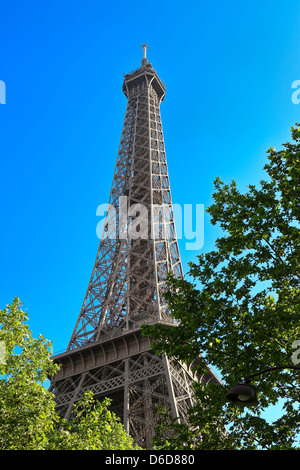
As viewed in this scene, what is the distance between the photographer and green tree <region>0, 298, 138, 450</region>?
1419 centimetres

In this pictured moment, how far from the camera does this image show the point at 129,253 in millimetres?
40750

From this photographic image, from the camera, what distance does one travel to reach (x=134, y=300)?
36.5m

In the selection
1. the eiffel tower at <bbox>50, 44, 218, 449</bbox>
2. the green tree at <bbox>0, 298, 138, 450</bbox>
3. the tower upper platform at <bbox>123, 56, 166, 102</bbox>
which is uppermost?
the tower upper platform at <bbox>123, 56, 166, 102</bbox>

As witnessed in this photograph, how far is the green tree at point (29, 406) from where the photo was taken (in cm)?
1419

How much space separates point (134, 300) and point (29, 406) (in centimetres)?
2204

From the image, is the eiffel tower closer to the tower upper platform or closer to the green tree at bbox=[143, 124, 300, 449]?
the tower upper platform

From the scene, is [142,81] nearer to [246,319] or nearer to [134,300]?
[134,300]

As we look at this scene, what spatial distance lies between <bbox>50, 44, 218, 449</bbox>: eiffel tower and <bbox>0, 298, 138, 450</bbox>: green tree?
5646 mm

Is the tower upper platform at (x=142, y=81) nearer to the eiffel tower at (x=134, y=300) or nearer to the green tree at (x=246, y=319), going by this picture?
the eiffel tower at (x=134, y=300)

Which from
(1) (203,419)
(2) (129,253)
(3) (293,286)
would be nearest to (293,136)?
(3) (293,286)

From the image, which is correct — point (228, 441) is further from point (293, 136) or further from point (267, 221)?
point (293, 136)

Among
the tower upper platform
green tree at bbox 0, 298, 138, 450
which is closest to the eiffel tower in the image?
the tower upper platform

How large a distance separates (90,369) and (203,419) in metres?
20.3

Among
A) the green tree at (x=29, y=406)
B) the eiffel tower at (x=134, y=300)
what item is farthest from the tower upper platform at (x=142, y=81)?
the green tree at (x=29, y=406)
